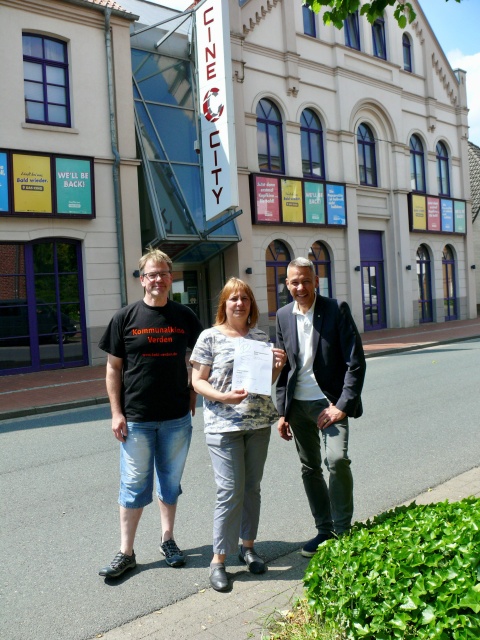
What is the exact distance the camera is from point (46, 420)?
32.9 feet

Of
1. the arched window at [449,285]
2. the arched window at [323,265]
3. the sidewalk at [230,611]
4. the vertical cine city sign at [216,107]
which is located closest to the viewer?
the sidewalk at [230,611]

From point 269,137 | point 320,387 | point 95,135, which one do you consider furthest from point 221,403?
point 269,137

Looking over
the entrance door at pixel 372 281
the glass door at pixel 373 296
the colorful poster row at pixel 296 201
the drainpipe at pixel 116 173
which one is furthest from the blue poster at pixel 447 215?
the drainpipe at pixel 116 173

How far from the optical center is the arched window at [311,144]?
22250 mm

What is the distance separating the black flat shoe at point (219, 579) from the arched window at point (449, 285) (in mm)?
26652

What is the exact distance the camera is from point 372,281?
25.3 metres

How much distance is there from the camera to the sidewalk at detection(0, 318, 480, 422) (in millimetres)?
10984

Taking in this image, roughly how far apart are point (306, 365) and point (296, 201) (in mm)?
17735

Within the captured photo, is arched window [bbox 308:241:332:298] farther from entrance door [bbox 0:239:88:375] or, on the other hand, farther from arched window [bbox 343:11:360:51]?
entrance door [bbox 0:239:88:375]

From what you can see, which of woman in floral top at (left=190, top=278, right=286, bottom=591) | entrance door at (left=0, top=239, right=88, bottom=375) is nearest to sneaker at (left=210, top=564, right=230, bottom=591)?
woman in floral top at (left=190, top=278, right=286, bottom=591)

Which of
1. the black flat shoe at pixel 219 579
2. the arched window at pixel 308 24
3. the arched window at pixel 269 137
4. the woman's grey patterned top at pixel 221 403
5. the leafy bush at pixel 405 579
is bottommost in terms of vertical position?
the black flat shoe at pixel 219 579

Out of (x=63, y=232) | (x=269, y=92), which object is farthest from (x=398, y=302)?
(x=63, y=232)

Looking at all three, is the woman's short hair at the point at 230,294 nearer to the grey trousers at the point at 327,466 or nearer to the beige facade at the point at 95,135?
the grey trousers at the point at 327,466

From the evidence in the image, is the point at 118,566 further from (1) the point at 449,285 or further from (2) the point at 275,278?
(1) the point at 449,285
